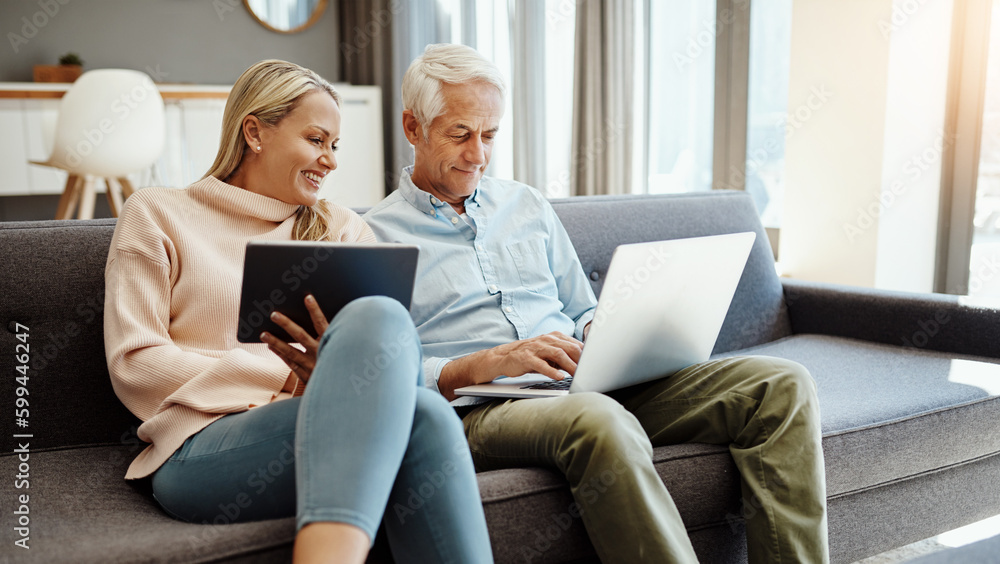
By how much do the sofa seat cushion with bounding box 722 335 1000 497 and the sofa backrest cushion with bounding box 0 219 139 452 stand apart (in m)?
1.17

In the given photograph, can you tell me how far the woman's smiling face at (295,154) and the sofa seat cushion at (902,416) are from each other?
93cm

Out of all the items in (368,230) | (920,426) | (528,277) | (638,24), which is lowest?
(920,426)

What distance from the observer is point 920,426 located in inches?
53.9

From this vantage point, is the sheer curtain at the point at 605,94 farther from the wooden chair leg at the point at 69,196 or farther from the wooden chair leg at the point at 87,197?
the wooden chair leg at the point at 69,196

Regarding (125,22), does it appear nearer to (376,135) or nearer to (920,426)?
(376,135)

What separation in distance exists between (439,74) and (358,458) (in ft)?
2.67

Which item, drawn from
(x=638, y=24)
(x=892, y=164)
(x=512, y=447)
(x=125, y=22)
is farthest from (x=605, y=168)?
(x=125, y=22)

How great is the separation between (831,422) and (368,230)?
83 cm

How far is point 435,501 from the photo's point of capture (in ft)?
2.94

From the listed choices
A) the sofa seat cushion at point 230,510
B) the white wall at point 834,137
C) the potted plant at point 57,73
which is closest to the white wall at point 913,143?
the white wall at point 834,137

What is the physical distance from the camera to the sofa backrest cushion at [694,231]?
182 centimetres

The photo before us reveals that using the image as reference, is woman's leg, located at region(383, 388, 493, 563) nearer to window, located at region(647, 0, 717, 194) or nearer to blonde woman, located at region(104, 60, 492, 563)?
blonde woman, located at region(104, 60, 492, 563)

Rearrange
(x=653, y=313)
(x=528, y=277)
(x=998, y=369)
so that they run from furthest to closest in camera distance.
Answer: (x=998, y=369), (x=528, y=277), (x=653, y=313)

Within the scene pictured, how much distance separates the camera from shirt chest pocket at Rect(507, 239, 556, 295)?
1.49 meters
